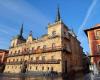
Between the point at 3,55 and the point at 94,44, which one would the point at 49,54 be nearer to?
the point at 94,44

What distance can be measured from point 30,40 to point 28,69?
10923 millimetres

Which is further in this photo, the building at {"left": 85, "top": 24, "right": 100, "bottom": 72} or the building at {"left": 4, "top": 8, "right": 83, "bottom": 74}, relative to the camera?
the building at {"left": 4, "top": 8, "right": 83, "bottom": 74}

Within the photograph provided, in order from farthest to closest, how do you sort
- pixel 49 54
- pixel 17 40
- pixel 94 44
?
pixel 17 40, pixel 49 54, pixel 94 44

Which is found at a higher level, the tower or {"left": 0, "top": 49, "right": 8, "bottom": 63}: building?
the tower

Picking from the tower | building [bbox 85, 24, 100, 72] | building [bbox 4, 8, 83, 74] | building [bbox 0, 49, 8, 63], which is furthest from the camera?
building [bbox 0, 49, 8, 63]

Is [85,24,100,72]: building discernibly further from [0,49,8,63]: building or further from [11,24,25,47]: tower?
[0,49,8,63]: building

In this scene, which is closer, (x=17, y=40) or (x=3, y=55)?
(x=17, y=40)

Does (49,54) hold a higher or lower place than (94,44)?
lower

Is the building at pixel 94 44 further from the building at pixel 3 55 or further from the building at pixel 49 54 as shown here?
the building at pixel 3 55

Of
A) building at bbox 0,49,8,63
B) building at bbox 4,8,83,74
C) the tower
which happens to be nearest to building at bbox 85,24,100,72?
building at bbox 4,8,83,74

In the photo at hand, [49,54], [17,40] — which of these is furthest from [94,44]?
[17,40]

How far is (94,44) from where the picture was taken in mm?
25969

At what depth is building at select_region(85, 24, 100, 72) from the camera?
970 inches

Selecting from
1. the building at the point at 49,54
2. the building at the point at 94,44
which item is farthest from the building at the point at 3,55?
the building at the point at 94,44
